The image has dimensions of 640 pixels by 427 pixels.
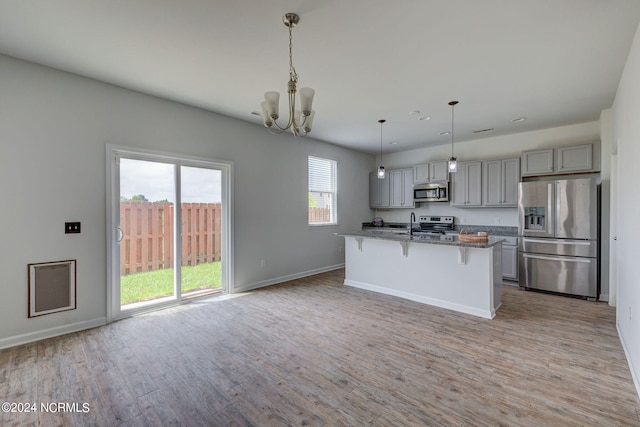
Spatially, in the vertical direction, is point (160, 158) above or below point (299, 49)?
below

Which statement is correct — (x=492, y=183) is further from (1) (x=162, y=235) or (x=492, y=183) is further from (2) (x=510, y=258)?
(1) (x=162, y=235)

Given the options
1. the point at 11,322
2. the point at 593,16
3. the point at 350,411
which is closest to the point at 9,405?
the point at 11,322

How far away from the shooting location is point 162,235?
155 inches

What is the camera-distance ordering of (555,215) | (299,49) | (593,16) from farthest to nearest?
(555,215), (299,49), (593,16)

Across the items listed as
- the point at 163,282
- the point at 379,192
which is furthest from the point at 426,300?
the point at 163,282

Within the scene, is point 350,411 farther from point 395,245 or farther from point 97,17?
point 97,17

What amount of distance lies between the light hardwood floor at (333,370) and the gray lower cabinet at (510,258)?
127cm

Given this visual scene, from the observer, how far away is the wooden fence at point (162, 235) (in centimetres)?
363

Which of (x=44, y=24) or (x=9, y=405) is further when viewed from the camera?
(x=44, y=24)

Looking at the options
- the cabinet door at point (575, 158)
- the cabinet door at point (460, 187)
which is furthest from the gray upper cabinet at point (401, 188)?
the cabinet door at point (575, 158)

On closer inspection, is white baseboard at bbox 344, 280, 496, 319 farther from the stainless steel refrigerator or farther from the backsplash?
the backsplash

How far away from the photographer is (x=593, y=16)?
2205mm

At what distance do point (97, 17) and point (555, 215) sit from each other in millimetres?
6147

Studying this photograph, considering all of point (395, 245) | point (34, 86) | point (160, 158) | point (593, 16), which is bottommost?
point (395, 245)
